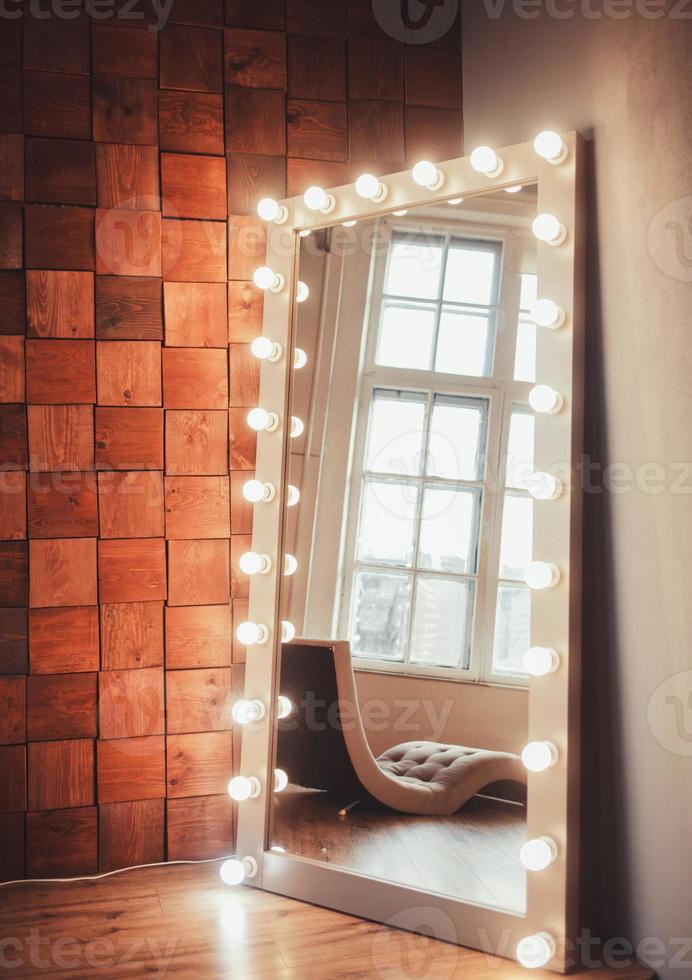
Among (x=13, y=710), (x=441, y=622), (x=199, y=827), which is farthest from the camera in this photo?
(x=199, y=827)

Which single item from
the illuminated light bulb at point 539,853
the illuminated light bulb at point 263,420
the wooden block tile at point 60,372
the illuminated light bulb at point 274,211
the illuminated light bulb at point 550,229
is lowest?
the illuminated light bulb at point 539,853

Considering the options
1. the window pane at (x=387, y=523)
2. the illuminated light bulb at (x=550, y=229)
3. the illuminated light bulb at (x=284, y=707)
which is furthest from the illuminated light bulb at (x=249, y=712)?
the illuminated light bulb at (x=550, y=229)

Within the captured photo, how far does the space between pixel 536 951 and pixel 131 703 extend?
113 cm

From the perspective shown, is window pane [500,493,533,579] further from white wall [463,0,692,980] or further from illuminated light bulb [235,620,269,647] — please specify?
illuminated light bulb [235,620,269,647]

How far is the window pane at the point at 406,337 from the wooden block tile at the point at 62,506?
0.83 m

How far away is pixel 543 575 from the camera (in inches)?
70.5

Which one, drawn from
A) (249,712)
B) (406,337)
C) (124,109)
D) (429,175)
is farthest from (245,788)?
(124,109)

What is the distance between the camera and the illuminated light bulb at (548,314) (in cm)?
181

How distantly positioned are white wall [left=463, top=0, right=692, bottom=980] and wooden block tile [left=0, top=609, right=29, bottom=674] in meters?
1.37

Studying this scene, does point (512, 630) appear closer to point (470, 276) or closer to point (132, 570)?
point (470, 276)

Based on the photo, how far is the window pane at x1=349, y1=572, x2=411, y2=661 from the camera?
6.42 feet

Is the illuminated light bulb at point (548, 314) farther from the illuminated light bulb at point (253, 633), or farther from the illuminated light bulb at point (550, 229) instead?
the illuminated light bulb at point (253, 633)

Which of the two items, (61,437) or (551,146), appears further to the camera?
(61,437)

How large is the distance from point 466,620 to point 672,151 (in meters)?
1.04
